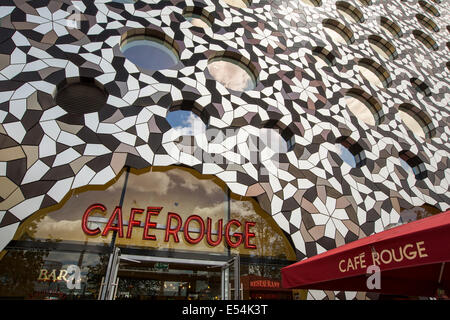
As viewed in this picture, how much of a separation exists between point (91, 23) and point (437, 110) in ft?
40.9

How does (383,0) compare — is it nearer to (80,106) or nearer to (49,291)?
(80,106)

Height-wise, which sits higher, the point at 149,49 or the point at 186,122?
the point at 149,49

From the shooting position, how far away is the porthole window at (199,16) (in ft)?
29.0

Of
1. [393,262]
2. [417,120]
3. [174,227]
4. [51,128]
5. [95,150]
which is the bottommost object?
[393,262]

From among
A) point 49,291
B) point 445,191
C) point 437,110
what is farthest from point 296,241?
point 437,110

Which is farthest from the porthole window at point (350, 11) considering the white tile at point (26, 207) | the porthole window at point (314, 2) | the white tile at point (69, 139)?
the white tile at point (26, 207)

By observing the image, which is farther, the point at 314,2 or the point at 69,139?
the point at 314,2

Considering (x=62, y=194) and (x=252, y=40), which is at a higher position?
(x=252, y=40)

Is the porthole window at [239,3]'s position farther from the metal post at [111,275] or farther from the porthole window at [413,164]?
the metal post at [111,275]

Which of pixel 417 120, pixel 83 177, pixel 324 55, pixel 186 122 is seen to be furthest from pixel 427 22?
pixel 83 177

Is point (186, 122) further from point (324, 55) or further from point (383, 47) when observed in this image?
point (383, 47)

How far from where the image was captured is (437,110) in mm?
11492

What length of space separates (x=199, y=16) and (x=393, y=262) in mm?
8695

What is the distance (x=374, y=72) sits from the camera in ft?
37.7
